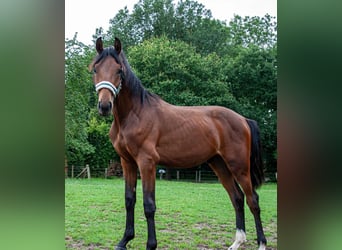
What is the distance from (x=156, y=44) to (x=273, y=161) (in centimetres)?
215

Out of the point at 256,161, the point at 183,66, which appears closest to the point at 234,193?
the point at 256,161

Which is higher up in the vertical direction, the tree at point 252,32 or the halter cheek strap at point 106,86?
the tree at point 252,32

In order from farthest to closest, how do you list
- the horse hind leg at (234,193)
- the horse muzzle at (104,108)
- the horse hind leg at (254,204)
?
1. the horse hind leg at (234,193)
2. the horse hind leg at (254,204)
3. the horse muzzle at (104,108)

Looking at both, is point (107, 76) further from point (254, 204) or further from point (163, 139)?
point (254, 204)

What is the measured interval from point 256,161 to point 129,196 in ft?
4.37

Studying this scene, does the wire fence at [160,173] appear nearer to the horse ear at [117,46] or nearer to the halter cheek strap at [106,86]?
the halter cheek strap at [106,86]

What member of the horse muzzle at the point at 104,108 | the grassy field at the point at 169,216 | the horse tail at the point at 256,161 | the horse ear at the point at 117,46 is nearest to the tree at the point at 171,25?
the horse tail at the point at 256,161

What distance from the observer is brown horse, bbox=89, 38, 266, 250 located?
287 centimetres

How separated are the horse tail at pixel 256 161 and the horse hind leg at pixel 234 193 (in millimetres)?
196

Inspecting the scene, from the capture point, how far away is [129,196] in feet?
10.3

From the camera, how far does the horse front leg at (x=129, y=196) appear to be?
3.16m

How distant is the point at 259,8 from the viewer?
14.1 ft

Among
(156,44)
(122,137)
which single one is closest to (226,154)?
(122,137)
